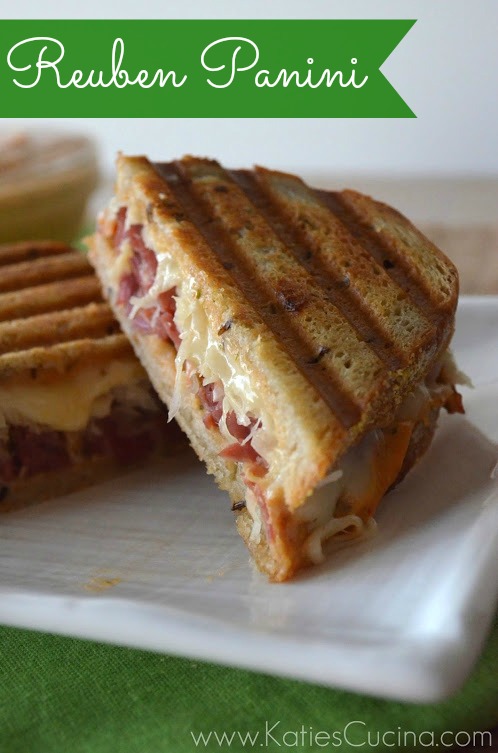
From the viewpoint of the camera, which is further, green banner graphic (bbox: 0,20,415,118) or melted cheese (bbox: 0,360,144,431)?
green banner graphic (bbox: 0,20,415,118)

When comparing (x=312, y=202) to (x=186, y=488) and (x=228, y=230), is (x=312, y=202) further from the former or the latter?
(x=186, y=488)

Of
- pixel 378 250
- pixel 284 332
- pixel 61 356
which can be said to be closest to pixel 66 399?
pixel 61 356

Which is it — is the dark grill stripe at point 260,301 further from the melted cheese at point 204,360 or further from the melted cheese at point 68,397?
the melted cheese at point 68,397

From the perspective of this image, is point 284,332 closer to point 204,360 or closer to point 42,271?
point 204,360

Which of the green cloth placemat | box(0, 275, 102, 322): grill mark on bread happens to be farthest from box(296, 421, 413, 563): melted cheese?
box(0, 275, 102, 322): grill mark on bread

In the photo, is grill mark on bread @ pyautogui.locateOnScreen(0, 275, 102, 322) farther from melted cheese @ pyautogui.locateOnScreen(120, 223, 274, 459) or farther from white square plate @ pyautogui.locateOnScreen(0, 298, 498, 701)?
white square plate @ pyautogui.locateOnScreen(0, 298, 498, 701)

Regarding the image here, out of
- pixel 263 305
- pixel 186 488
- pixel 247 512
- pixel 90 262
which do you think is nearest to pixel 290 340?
pixel 263 305

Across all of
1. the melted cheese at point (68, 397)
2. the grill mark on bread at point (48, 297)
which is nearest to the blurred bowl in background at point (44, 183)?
the grill mark on bread at point (48, 297)
